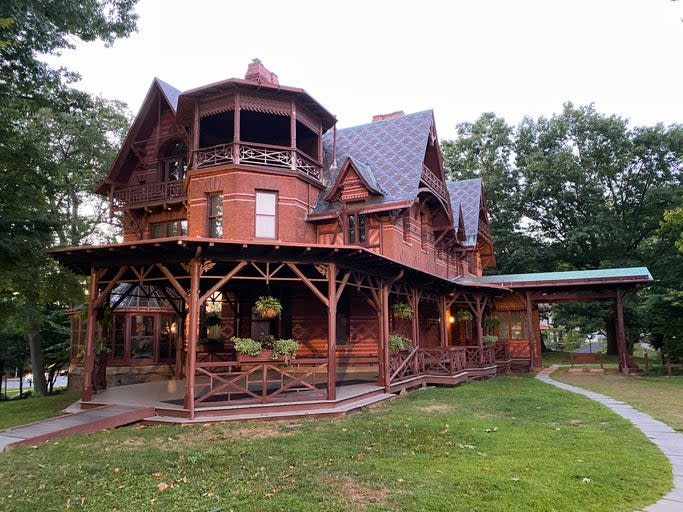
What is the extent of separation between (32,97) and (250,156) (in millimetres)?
6562

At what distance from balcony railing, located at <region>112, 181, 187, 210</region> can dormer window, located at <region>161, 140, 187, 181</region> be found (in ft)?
2.09

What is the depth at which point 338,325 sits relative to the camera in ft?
60.5

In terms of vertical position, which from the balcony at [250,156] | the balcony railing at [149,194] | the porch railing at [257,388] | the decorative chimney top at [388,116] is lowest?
the porch railing at [257,388]

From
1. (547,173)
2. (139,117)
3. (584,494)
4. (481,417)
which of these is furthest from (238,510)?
(547,173)

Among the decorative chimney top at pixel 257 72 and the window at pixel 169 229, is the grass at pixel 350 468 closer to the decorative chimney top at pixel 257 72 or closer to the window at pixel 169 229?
the window at pixel 169 229

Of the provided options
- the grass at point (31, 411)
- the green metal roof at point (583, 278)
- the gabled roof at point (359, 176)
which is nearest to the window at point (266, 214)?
the gabled roof at point (359, 176)

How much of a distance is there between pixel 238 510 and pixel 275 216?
1271 cm

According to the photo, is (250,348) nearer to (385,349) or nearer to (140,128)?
(385,349)

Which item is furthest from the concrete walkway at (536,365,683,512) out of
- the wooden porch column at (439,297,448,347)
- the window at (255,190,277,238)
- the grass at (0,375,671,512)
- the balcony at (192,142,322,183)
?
the balcony at (192,142,322,183)

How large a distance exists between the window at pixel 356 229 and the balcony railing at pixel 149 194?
6549 mm

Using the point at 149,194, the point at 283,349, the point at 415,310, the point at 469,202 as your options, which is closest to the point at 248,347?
the point at 283,349

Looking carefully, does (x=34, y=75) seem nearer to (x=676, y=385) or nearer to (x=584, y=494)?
(x=584, y=494)

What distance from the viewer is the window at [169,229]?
19197mm

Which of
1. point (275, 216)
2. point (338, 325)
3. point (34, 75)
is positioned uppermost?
point (34, 75)
